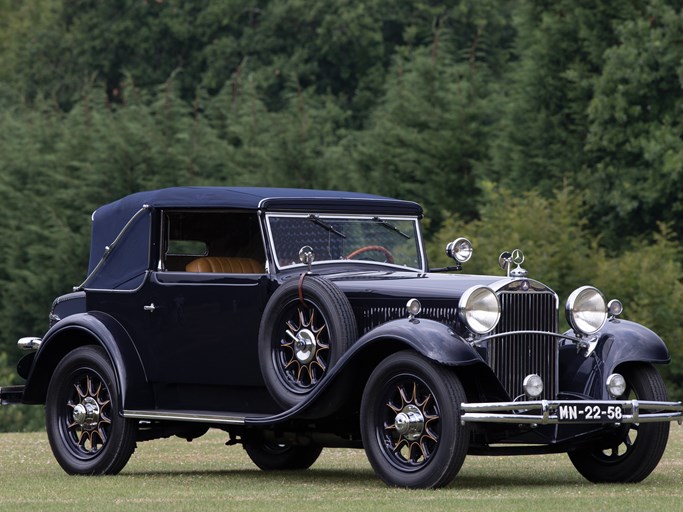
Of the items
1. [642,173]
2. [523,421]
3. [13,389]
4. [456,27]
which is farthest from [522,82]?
[523,421]

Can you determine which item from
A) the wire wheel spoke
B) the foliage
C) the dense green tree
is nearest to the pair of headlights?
the wire wheel spoke

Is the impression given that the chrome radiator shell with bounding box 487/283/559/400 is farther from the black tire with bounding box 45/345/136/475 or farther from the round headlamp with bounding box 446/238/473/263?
the black tire with bounding box 45/345/136/475

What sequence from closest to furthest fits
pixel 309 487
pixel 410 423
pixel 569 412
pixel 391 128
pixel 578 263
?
pixel 569 412 < pixel 410 423 < pixel 309 487 < pixel 578 263 < pixel 391 128

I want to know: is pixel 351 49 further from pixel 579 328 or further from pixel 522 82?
pixel 579 328

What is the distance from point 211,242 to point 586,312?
3043 millimetres

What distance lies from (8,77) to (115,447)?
140 ft

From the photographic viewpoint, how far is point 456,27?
44500 mm

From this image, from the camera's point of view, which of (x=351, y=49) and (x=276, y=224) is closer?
(x=276, y=224)

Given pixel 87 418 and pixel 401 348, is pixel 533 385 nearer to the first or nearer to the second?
pixel 401 348

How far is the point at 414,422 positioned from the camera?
10.6m

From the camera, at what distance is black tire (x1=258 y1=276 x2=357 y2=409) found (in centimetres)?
1099

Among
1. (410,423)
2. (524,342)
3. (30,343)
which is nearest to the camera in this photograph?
(410,423)

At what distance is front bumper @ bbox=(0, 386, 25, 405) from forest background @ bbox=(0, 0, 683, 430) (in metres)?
15.8

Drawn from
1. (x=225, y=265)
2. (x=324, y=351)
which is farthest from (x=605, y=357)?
(x=225, y=265)
